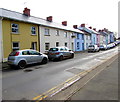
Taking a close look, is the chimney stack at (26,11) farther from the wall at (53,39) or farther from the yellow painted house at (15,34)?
the wall at (53,39)

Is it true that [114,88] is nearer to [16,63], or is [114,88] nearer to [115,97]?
[115,97]

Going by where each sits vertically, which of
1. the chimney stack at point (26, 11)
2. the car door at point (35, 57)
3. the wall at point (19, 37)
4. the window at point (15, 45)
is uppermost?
the chimney stack at point (26, 11)

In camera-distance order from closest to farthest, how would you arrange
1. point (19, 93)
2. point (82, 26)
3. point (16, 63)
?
1. point (19, 93)
2. point (16, 63)
3. point (82, 26)

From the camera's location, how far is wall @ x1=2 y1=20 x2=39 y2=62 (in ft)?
40.7

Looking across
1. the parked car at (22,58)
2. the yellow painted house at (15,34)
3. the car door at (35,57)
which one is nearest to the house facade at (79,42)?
the yellow painted house at (15,34)

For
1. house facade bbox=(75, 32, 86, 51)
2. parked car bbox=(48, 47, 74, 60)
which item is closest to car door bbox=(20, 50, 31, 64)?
parked car bbox=(48, 47, 74, 60)

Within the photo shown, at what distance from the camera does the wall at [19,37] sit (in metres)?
12.4

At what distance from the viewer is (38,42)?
16.6 m

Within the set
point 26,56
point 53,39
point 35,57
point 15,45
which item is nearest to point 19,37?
point 15,45

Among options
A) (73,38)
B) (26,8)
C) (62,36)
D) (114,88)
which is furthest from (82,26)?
(114,88)

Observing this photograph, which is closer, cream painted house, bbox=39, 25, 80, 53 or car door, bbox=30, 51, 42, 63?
car door, bbox=30, 51, 42, 63

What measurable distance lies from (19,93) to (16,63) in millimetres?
4976

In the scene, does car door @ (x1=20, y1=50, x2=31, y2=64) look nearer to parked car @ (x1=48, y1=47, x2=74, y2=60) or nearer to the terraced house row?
parked car @ (x1=48, y1=47, x2=74, y2=60)

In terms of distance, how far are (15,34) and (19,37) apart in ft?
2.19
